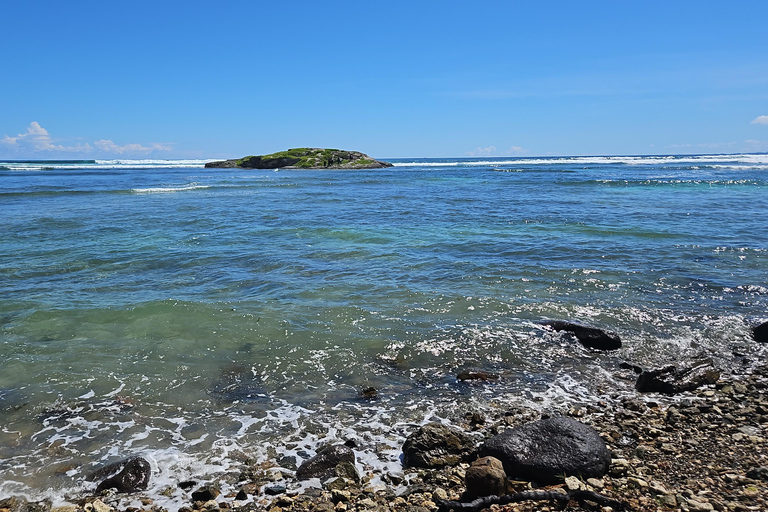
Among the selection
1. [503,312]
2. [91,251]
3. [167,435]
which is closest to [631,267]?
[503,312]

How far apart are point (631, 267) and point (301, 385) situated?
11.5 metres

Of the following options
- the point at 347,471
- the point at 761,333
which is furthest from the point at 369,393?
the point at 761,333

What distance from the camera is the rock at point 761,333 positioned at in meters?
9.46

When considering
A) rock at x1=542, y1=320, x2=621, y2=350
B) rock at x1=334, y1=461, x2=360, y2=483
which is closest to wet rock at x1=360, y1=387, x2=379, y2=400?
rock at x1=334, y1=461, x2=360, y2=483

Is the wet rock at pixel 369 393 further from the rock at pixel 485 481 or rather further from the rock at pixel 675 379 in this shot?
the rock at pixel 675 379

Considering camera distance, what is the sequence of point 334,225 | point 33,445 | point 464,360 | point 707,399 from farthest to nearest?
point 334,225 → point 464,360 → point 707,399 → point 33,445

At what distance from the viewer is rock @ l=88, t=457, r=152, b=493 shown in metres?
5.61

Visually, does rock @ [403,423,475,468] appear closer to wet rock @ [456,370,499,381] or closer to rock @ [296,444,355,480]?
rock @ [296,444,355,480]

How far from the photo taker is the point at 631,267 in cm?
1507

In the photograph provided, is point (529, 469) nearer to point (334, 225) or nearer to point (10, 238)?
point (334, 225)

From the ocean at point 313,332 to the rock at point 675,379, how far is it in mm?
300

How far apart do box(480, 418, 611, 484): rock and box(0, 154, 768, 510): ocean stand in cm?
129

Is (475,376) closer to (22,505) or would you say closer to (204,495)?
(204,495)

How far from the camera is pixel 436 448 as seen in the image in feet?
19.8
